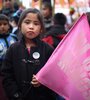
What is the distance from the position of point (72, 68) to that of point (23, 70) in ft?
1.64

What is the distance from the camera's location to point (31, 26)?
3.23 m

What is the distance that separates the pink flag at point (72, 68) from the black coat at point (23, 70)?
221 millimetres

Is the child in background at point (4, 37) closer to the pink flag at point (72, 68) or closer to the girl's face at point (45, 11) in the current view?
the girl's face at point (45, 11)

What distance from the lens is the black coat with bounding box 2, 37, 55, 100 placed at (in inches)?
127

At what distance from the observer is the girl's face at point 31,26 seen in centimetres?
323

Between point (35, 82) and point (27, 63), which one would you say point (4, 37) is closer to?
point (27, 63)

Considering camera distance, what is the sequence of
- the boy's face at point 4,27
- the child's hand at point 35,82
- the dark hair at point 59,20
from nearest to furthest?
the child's hand at point 35,82, the boy's face at point 4,27, the dark hair at point 59,20

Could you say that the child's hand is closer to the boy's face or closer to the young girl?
the young girl

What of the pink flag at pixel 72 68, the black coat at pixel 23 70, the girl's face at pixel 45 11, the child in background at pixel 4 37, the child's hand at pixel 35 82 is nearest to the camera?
the pink flag at pixel 72 68

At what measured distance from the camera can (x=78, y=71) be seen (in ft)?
9.48

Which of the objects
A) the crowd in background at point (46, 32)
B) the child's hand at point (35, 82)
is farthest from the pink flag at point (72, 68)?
the crowd in background at point (46, 32)

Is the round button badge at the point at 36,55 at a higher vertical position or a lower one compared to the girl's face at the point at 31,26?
lower

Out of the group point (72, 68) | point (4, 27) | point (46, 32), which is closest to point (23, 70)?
point (72, 68)

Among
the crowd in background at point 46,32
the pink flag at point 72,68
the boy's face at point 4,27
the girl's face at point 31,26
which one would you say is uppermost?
the girl's face at point 31,26
